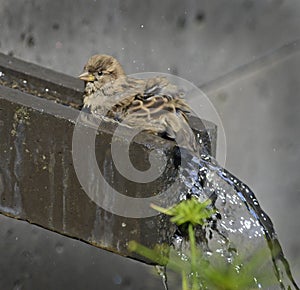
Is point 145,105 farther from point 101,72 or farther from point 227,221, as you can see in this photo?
point 101,72

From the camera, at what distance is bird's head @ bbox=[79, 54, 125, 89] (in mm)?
3611

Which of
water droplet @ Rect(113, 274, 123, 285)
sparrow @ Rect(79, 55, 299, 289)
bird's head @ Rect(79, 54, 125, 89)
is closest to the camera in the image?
sparrow @ Rect(79, 55, 299, 289)

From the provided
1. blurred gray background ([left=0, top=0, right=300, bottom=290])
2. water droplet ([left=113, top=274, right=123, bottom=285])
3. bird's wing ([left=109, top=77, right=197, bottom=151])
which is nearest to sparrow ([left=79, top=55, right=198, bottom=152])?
bird's wing ([left=109, top=77, right=197, bottom=151])

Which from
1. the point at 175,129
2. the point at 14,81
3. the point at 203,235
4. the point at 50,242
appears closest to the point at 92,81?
the point at 14,81

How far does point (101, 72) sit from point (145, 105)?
0.60m

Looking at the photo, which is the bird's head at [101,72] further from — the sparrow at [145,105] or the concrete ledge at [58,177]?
the concrete ledge at [58,177]

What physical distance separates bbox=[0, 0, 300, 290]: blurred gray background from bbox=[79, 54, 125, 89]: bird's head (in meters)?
0.62

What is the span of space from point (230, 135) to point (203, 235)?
136 cm

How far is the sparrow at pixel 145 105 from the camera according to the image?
3.03 metres

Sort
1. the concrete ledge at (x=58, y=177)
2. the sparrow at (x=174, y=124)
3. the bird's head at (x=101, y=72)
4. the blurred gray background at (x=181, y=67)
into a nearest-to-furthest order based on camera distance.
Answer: the concrete ledge at (x=58, y=177) < the sparrow at (x=174, y=124) < the bird's head at (x=101, y=72) < the blurred gray background at (x=181, y=67)

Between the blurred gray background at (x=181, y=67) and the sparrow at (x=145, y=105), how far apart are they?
2.44ft

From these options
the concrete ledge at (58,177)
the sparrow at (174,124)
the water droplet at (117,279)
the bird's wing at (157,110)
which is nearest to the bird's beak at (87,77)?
the sparrow at (174,124)

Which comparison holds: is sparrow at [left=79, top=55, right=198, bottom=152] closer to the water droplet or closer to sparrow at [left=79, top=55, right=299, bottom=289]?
sparrow at [left=79, top=55, right=299, bottom=289]

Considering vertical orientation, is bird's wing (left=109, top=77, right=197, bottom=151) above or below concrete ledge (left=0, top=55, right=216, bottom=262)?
Result: above
